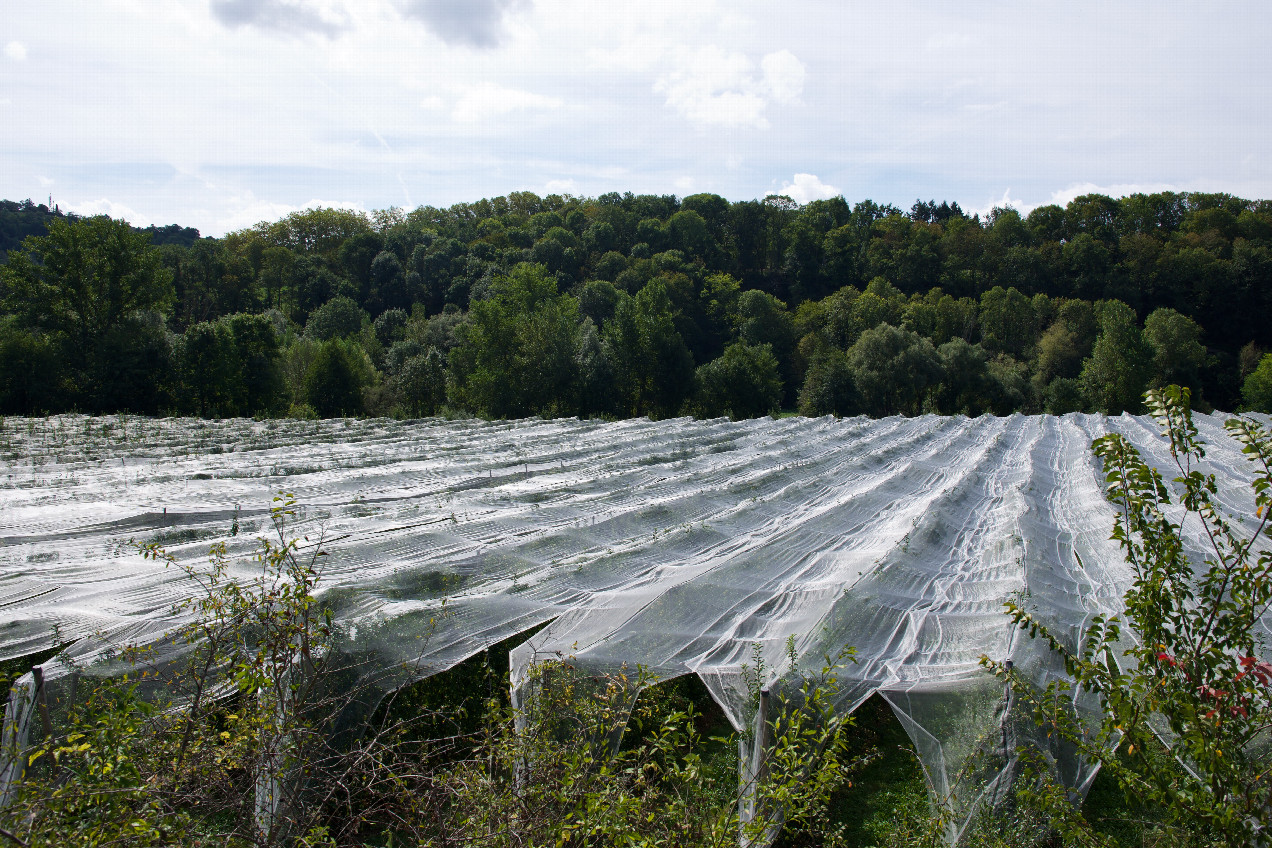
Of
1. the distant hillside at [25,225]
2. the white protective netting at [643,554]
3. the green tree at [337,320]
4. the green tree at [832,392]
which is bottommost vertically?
the green tree at [832,392]

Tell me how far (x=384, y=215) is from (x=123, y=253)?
48683mm

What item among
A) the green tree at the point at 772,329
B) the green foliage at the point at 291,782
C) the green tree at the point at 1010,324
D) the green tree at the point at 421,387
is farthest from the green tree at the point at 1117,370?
the green foliage at the point at 291,782

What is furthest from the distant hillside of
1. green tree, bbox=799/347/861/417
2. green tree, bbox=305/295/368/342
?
green tree, bbox=799/347/861/417

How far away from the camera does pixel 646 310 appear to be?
39.2 m

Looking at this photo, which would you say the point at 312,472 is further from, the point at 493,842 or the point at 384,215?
the point at 384,215

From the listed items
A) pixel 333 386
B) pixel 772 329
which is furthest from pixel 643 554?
pixel 772 329

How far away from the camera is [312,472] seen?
12539mm

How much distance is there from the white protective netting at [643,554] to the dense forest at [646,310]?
18.5m

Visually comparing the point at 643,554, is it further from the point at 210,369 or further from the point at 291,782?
the point at 210,369

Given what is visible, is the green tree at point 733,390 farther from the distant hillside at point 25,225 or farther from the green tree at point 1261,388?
the distant hillside at point 25,225

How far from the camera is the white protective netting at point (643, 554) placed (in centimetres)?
544

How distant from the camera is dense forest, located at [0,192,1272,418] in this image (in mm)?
32406

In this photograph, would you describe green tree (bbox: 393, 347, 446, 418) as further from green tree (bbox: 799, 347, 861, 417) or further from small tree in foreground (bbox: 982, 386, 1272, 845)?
small tree in foreground (bbox: 982, 386, 1272, 845)

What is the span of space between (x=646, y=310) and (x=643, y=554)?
105 feet
